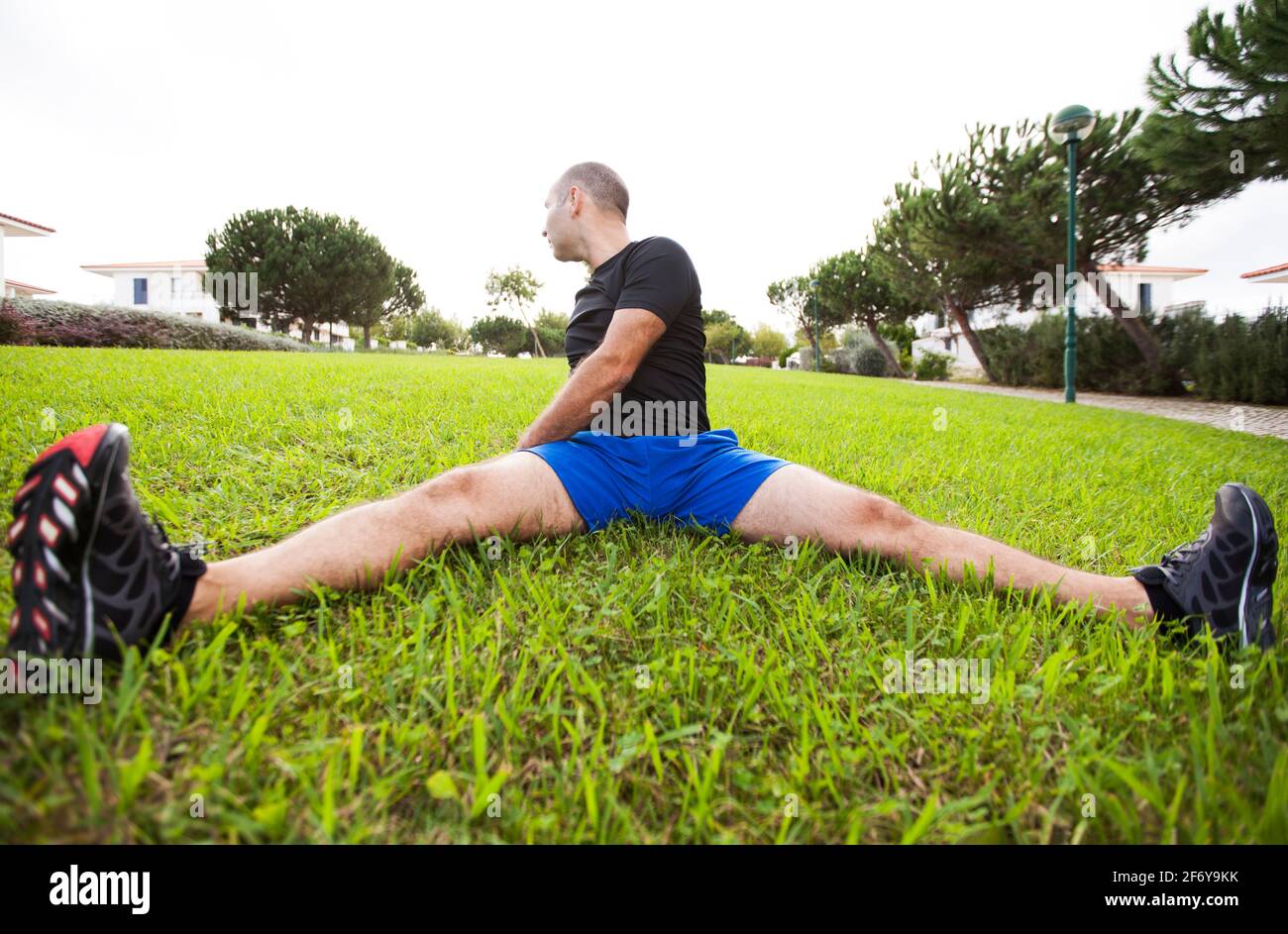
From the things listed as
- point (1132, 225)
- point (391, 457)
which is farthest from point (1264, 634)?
point (1132, 225)

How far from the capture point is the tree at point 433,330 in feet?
165

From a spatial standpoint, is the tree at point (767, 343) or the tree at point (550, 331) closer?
the tree at point (550, 331)

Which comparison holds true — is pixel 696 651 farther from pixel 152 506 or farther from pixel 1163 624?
pixel 152 506

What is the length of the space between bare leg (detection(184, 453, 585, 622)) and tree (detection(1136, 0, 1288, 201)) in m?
11.1

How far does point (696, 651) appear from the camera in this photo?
59.2 inches

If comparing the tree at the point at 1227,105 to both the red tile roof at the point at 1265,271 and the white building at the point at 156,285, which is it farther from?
the white building at the point at 156,285

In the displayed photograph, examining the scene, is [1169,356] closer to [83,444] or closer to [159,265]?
[83,444]

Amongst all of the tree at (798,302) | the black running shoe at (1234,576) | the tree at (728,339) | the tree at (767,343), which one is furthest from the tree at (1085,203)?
the tree at (767,343)

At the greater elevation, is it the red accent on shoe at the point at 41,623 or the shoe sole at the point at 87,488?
the shoe sole at the point at 87,488

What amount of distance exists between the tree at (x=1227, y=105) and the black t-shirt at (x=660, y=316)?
33.0 feet

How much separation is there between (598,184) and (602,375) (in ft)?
3.76

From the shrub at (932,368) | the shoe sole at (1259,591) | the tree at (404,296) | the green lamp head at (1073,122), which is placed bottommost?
the shoe sole at (1259,591)
